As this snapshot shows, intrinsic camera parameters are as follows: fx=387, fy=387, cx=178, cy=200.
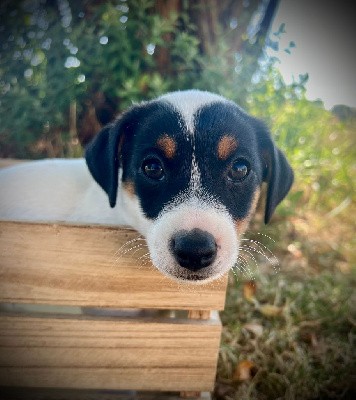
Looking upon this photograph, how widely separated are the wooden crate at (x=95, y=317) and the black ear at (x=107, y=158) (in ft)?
0.97

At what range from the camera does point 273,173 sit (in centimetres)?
187

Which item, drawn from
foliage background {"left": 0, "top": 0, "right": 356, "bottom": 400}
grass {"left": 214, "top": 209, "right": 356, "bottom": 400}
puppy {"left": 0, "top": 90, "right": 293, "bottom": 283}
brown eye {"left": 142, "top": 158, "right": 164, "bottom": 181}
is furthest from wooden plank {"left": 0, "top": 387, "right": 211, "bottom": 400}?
brown eye {"left": 142, "top": 158, "right": 164, "bottom": 181}

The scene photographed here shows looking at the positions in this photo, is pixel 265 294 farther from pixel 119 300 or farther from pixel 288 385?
pixel 119 300

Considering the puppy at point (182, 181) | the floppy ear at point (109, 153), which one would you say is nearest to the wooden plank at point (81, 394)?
the puppy at point (182, 181)

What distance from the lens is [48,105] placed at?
Answer: 124 inches

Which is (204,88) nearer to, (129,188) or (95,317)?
(129,188)

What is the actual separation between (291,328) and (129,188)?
1526 mm

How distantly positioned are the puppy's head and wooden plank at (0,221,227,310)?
0.15m

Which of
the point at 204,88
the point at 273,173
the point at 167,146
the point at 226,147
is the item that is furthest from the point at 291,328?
the point at 204,88

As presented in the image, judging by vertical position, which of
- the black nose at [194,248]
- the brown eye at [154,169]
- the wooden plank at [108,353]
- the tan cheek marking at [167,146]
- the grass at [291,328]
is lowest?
the grass at [291,328]

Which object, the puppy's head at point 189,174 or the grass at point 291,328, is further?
the grass at point 291,328

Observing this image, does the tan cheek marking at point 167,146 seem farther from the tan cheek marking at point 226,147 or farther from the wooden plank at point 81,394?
the wooden plank at point 81,394

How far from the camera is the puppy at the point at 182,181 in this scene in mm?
1432

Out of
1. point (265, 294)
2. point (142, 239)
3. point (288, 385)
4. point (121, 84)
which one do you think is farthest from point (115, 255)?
point (121, 84)
